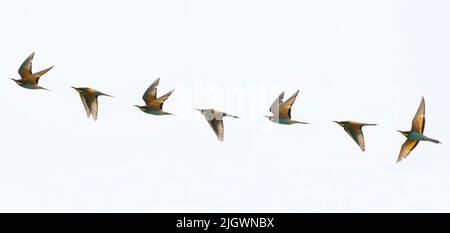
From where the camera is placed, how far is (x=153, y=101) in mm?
30297

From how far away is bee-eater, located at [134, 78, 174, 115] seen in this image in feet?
99.2

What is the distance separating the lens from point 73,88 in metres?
30.3

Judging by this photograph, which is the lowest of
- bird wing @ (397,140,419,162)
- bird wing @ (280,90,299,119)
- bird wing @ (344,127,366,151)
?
bird wing @ (397,140,419,162)

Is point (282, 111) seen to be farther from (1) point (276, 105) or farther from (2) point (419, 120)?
(2) point (419, 120)

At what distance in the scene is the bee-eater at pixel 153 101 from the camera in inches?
1191

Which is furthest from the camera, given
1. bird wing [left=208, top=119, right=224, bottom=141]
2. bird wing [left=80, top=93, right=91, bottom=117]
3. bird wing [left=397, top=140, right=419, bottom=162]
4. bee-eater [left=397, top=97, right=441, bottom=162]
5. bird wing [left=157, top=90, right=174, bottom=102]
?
bird wing [left=80, top=93, right=91, bottom=117]

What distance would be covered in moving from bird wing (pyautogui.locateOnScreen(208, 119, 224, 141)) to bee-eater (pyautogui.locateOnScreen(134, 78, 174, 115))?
1708 mm

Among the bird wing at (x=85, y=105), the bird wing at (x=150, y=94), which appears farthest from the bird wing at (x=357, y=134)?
the bird wing at (x=85, y=105)

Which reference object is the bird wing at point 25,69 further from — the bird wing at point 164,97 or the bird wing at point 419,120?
the bird wing at point 419,120

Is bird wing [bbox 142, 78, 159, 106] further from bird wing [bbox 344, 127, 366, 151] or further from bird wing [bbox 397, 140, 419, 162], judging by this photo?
bird wing [bbox 397, 140, 419, 162]

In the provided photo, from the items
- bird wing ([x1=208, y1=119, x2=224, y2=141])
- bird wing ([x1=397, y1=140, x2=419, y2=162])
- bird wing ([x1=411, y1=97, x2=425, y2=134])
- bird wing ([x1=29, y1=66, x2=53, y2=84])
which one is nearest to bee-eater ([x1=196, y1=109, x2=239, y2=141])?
bird wing ([x1=208, y1=119, x2=224, y2=141])

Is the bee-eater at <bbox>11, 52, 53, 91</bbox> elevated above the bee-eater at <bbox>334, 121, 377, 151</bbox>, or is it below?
above

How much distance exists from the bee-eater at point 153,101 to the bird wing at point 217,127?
5.60ft
